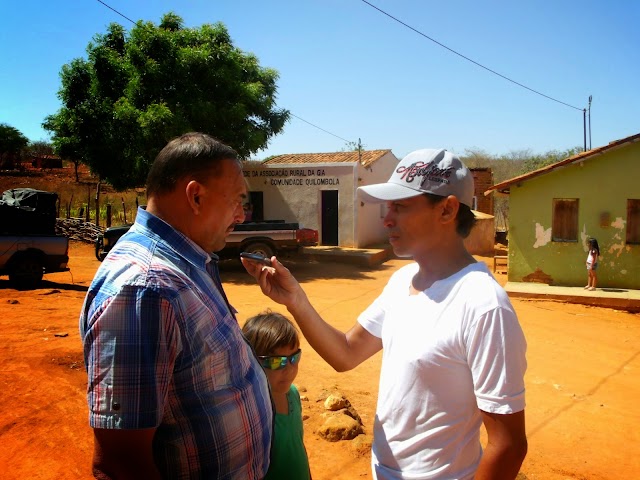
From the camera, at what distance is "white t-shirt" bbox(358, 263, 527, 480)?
1.38 meters

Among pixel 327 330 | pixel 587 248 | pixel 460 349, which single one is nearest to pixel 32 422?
pixel 327 330

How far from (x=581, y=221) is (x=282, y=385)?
12541 mm

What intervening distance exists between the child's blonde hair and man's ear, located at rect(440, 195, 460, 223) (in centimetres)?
103

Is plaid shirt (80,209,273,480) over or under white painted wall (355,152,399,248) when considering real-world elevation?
under

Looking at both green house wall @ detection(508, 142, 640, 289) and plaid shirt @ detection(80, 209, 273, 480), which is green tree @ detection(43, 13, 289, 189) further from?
plaid shirt @ detection(80, 209, 273, 480)

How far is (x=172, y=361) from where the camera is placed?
46.1 inches

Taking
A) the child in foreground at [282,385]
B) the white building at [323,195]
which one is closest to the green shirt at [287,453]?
the child in foreground at [282,385]

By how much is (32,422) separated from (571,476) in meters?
4.57

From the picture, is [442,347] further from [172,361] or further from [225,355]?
[172,361]

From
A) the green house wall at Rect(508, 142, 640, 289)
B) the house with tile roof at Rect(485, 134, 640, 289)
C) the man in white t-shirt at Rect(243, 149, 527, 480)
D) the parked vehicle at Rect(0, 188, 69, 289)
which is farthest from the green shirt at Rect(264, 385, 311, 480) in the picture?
the green house wall at Rect(508, 142, 640, 289)

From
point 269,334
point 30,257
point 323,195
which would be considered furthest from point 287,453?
point 323,195

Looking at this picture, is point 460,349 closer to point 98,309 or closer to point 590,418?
point 98,309

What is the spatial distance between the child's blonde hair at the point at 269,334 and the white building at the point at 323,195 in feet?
53.4

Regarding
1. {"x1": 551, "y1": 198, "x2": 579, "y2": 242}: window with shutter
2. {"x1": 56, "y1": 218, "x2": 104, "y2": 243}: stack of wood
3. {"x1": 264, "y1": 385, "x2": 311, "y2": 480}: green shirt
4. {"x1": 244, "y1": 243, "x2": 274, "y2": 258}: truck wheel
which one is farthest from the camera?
{"x1": 56, "y1": 218, "x2": 104, "y2": 243}: stack of wood
